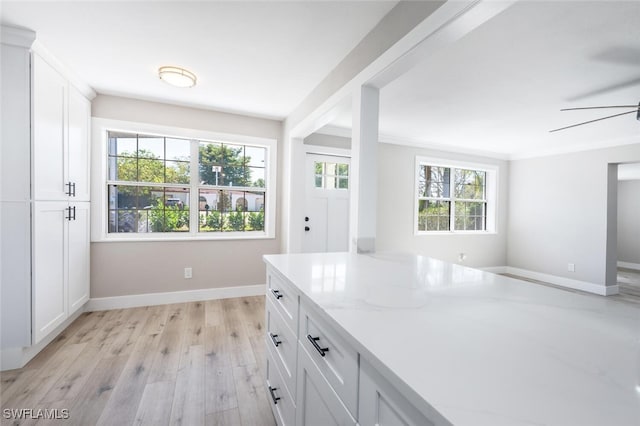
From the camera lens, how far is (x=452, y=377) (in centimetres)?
51

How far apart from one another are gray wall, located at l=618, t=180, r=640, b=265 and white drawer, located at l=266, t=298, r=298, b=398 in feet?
30.4

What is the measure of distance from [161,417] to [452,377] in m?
1.76

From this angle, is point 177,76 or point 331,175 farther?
point 331,175

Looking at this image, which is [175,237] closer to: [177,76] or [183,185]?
[183,185]

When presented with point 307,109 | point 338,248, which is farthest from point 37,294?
point 338,248

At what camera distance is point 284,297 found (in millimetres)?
1359

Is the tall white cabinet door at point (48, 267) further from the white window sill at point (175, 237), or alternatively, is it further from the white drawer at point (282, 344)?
the white drawer at point (282, 344)

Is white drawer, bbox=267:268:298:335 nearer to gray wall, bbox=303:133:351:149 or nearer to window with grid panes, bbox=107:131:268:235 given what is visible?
window with grid panes, bbox=107:131:268:235

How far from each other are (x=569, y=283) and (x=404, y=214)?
9.75 feet

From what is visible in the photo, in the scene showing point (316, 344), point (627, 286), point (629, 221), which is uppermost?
→ point (629, 221)

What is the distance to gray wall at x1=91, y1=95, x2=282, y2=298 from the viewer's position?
3.08 metres

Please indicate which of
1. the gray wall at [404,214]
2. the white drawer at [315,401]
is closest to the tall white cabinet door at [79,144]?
the white drawer at [315,401]

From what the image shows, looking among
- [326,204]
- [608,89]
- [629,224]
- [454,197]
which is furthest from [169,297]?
[629,224]

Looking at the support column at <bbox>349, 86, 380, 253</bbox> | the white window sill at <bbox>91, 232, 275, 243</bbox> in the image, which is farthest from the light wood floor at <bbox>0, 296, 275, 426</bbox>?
the support column at <bbox>349, 86, 380, 253</bbox>
